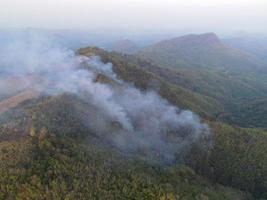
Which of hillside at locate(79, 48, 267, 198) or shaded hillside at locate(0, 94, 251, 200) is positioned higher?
shaded hillside at locate(0, 94, 251, 200)

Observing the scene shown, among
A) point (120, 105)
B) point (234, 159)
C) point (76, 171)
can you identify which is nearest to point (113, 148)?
point (76, 171)

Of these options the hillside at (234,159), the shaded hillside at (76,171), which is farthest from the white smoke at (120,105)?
the shaded hillside at (76,171)

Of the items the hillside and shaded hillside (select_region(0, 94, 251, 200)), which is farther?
the hillside

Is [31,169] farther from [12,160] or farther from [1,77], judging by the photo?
[1,77]

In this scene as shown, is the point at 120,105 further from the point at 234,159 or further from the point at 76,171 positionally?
A: the point at 76,171

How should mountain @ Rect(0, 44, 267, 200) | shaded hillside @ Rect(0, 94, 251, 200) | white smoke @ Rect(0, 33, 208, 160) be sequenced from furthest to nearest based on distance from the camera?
white smoke @ Rect(0, 33, 208, 160) < mountain @ Rect(0, 44, 267, 200) < shaded hillside @ Rect(0, 94, 251, 200)

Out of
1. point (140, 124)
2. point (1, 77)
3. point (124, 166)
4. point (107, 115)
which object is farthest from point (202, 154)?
point (1, 77)

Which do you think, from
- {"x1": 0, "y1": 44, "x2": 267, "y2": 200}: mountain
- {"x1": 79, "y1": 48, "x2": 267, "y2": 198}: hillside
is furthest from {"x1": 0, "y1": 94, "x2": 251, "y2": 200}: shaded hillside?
{"x1": 79, "y1": 48, "x2": 267, "y2": 198}: hillside

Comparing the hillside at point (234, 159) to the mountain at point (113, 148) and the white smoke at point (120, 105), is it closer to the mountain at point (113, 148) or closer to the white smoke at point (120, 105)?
the mountain at point (113, 148)

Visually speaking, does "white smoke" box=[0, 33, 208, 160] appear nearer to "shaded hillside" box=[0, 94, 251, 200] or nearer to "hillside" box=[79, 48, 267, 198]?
"hillside" box=[79, 48, 267, 198]
